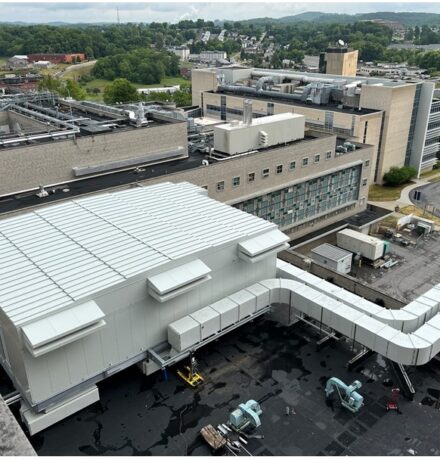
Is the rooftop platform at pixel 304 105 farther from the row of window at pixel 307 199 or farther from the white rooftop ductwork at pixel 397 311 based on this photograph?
the white rooftop ductwork at pixel 397 311

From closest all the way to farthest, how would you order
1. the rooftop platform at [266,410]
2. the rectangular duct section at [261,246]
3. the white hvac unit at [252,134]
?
the rooftop platform at [266,410]
the rectangular duct section at [261,246]
the white hvac unit at [252,134]

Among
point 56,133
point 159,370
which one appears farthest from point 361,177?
point 159,370

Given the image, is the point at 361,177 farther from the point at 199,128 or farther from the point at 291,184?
the point at 199,128

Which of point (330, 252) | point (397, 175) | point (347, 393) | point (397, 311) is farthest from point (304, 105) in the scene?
point (347, 393)

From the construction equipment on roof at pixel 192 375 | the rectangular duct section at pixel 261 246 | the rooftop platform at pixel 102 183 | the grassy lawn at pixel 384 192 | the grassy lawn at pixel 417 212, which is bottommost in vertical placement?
the grassy lawn at pixel 417 212

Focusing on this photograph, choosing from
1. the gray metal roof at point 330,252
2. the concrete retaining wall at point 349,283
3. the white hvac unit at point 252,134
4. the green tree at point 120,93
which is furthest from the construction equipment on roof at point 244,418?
the green tree at point 120,93

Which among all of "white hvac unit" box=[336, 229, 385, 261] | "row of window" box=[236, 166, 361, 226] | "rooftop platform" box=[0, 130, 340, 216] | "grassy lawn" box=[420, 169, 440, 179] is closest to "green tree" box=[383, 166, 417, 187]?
"grassy lawn" box=[420, 169, 440, 179]

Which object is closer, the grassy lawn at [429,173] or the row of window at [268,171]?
the row of window at [268,171]
